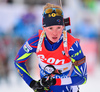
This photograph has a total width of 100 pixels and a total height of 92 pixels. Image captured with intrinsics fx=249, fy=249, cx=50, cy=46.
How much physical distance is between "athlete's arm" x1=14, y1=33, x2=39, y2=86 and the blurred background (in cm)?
524

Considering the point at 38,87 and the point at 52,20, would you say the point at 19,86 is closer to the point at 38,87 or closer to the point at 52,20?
the point at 38,87

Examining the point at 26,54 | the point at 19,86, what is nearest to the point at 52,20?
the point at 26,54

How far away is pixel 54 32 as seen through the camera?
10.1ft

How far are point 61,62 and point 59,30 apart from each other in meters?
0.41

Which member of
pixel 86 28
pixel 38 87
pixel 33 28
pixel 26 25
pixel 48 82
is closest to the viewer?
pixel 48 82

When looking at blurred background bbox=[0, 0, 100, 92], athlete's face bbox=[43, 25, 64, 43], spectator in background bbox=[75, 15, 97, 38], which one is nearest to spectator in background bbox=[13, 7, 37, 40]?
blurred background bbox=[0, 0, 100, 92]

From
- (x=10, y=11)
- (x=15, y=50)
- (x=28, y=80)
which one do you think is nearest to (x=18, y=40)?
(x=15, y=50)

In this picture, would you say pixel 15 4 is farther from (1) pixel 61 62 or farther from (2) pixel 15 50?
(1) pixel 61 62

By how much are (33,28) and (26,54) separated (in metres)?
8.16

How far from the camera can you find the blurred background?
9.38 meters

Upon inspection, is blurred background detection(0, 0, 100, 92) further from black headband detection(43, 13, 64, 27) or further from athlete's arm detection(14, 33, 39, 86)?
black headband detection(43, 13, 64, 27)

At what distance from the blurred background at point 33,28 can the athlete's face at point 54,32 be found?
5.63m

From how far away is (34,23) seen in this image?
38.0 ft

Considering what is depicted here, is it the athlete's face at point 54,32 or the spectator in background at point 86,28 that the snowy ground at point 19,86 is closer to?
the athlete's face at point 54,32
